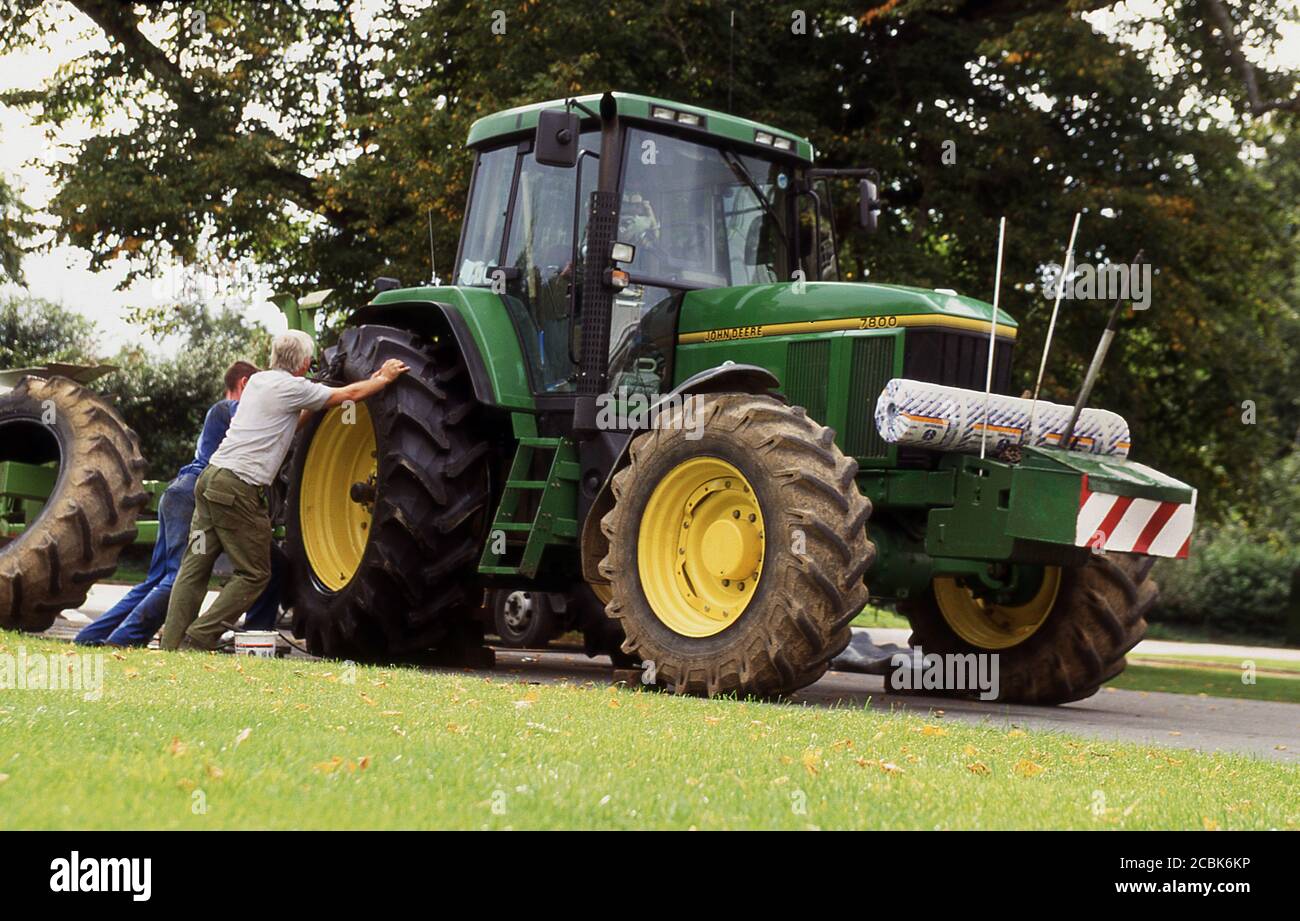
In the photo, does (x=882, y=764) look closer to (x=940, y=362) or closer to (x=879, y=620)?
(x=940, y=362)

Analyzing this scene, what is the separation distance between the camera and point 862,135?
18562 mm

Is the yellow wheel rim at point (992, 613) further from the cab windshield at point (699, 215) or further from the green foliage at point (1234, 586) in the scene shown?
the green foliage at point (1234, 586)

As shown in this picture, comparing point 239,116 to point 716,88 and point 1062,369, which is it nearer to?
point 716,88

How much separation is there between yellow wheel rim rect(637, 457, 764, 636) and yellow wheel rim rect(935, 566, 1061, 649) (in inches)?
89.7

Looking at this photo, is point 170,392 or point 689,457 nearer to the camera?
point 689,457

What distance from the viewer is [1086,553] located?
965cm

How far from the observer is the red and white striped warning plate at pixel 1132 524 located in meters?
9.23

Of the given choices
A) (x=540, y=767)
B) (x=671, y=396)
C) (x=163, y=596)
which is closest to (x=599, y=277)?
(x=671, y=396)

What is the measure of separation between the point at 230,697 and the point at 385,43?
596 inches

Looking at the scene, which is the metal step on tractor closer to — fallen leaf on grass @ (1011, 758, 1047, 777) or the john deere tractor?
the john deere tractor

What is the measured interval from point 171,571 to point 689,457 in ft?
13.5

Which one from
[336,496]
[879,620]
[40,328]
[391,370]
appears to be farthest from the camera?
[879,620]

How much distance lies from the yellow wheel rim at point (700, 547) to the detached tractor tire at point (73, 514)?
455 cm
